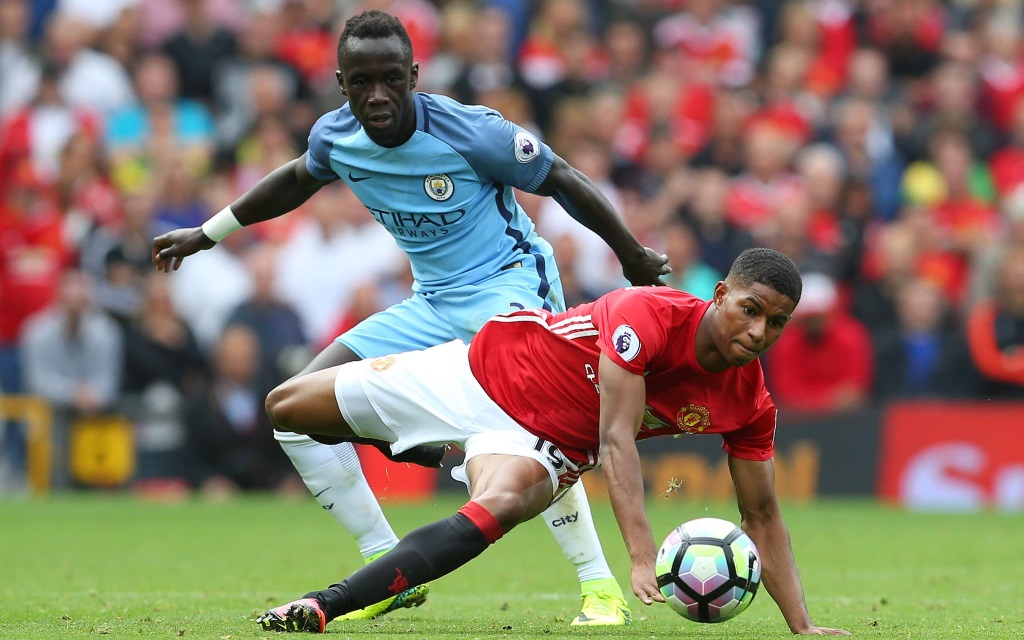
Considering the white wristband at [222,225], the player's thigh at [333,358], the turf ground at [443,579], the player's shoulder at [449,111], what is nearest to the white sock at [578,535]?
the turf ground at [443,579]

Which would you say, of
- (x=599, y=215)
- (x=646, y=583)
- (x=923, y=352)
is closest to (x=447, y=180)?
(x=599, y=215)

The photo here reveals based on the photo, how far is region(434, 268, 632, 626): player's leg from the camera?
7434 millimetres

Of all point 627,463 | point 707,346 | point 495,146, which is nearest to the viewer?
point 627,463

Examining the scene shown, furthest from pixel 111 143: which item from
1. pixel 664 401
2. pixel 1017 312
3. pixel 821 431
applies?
pixel 664 401

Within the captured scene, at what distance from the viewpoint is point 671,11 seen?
19047 millimetres

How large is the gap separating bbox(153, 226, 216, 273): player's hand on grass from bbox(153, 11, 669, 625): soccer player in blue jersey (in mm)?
299

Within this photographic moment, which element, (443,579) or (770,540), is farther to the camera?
(443,579)

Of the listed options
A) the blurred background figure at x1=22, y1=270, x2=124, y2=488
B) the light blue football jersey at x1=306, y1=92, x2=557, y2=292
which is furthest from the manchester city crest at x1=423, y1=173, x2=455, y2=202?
the blurred background figure at x1=22, y1=270, x2=124, y2=488

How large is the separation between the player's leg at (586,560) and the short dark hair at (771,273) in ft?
6.16

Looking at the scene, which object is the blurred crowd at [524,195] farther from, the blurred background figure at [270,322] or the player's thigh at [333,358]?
the player's thigh at [333,358]

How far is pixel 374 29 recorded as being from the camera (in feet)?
23.3

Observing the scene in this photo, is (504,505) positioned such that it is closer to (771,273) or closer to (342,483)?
(771,273)

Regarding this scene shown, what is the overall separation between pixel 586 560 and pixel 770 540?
4.02 ft

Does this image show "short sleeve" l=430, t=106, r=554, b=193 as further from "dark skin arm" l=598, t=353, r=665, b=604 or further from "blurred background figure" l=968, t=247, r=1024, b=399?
"blurred background figure" l=968, t=247, r=1024, b=399
